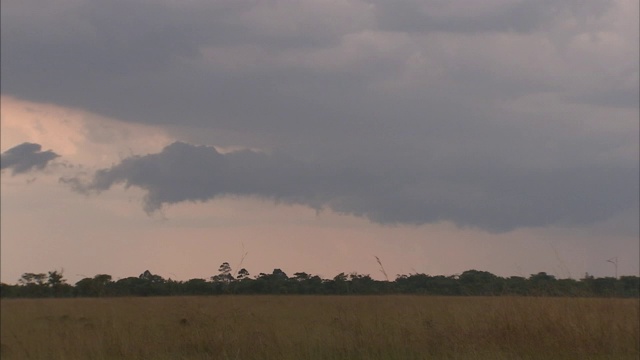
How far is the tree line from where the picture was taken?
1459cm

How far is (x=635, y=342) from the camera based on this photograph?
11.8 meters

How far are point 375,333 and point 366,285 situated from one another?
9.28 ft

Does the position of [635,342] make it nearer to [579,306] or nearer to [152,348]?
[579,306]

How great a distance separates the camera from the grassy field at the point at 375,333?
36.6ft

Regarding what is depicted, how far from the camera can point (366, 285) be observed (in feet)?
48.4

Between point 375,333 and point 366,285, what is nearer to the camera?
point 375,333

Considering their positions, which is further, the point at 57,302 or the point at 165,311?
the point at 57,302

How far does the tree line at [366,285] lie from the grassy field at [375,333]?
14.7 inches

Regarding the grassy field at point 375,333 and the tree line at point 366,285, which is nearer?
the grassy field at point 375,333

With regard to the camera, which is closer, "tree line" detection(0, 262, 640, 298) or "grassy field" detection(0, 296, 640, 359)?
"grassy field" detection(0, 296, 640, 359)

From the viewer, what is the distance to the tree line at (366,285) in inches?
574

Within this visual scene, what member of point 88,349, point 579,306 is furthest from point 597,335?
point 88,349

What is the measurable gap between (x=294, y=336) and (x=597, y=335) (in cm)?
489

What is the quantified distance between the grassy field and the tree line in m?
0.37
